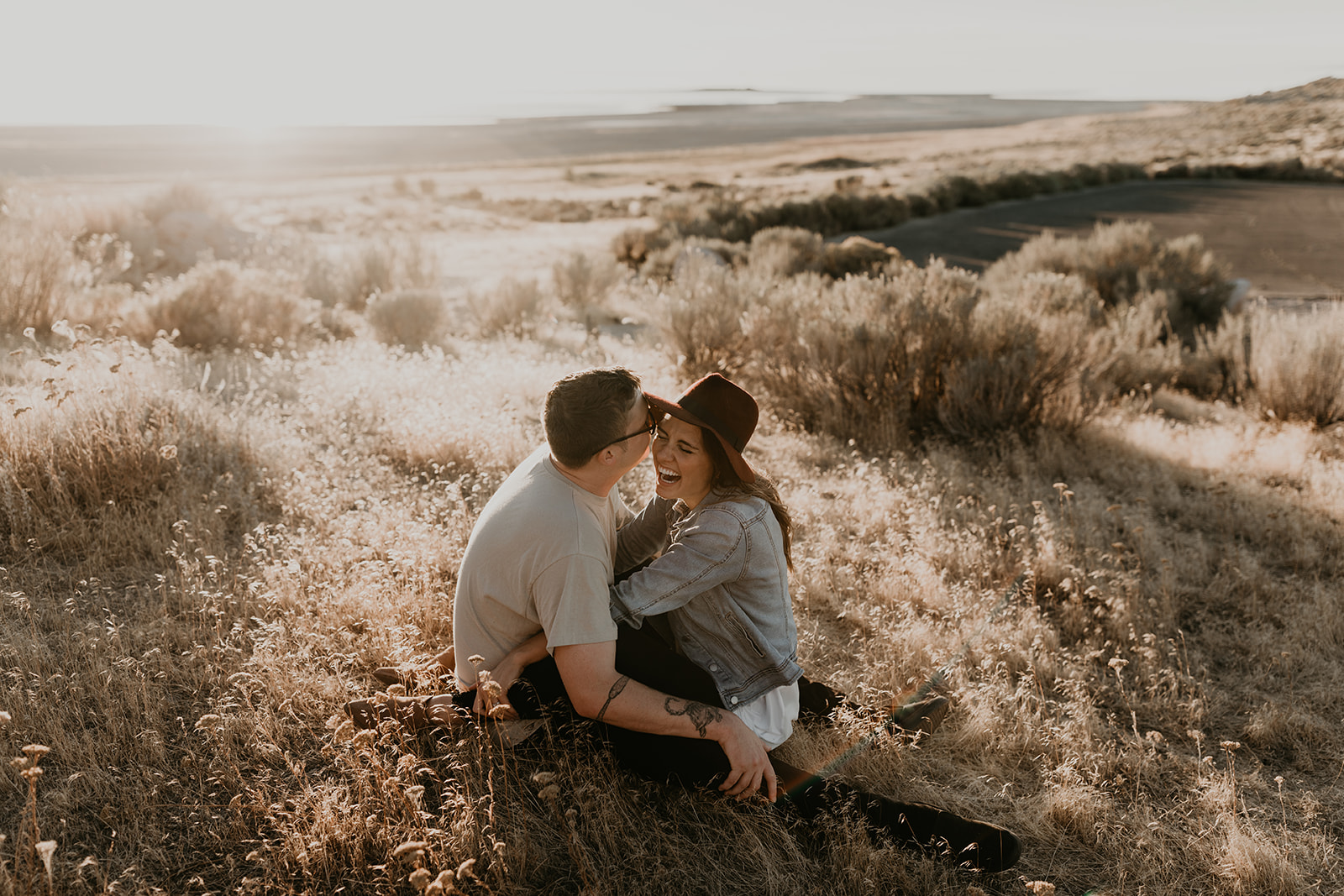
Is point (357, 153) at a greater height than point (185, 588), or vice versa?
point (357, 153)

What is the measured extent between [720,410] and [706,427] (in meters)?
0.08

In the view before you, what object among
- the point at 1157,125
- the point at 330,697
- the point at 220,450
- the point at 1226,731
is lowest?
the point at 1226,731

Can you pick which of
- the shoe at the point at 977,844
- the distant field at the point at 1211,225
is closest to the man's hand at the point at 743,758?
the shoe at the point at 977,844

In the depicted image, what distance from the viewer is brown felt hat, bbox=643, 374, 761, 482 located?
2859 millimetres

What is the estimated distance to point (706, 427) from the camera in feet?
9.33

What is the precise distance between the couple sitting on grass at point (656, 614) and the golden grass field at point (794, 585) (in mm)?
171

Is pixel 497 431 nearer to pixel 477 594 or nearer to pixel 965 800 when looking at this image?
pixel 477 594

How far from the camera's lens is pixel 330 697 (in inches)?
134

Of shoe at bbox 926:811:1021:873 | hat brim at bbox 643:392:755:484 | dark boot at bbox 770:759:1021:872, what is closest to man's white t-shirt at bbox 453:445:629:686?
hat brim at bbox 643:392:755:484

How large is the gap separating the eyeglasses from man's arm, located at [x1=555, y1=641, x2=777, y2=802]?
0.61 metres

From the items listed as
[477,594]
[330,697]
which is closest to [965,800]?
[477,594]

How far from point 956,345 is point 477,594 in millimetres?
5337

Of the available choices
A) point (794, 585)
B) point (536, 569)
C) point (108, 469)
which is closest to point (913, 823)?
point (536, 569)

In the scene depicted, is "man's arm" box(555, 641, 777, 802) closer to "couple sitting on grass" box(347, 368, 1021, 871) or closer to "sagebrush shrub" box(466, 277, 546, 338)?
"couple sitting on grass" box(347, 368, 1021, 871)
